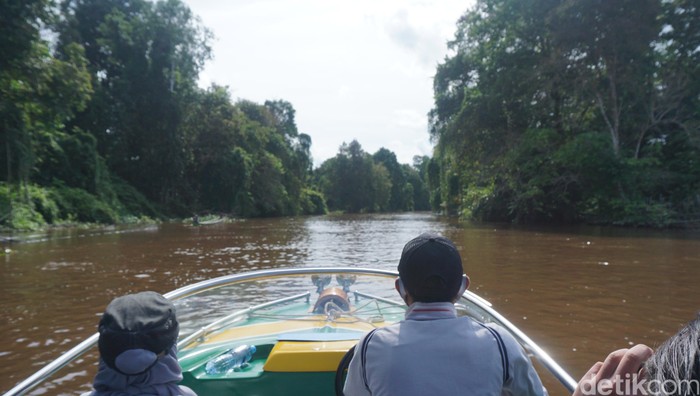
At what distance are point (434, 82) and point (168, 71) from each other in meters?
20.7

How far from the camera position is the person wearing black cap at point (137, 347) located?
1452 millimetres

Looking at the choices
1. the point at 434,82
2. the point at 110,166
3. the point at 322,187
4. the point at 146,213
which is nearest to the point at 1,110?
the point at 146,213

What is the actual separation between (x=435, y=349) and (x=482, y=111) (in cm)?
2594

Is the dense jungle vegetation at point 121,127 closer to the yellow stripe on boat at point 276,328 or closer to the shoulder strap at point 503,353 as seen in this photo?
the yellow stripe on boat at point 276,328

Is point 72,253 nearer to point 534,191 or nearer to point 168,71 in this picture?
point 534,191

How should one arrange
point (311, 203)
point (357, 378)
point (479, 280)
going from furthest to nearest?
point (311, 203), point (479, 280), point (357, 378)

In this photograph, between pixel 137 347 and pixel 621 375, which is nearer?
pixel 621 375

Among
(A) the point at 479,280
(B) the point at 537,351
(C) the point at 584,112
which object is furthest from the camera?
(C) the point at 584,112

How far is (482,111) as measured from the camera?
85.4ft

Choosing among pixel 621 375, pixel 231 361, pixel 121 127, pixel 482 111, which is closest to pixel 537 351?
pixel 621 375

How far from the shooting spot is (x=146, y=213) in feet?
115

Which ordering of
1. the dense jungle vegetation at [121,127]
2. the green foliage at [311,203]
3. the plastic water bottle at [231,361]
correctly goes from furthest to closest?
the green foliage at [311,203]
the dense jungle vegetation at [121,127]
the plastic water bottle at [231,361]

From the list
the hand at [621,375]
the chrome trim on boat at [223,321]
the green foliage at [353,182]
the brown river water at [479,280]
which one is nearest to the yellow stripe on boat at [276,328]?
the chrome trim on boat at [223,321]

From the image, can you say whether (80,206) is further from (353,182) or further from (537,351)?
(353,182)
